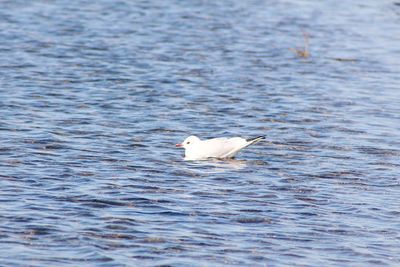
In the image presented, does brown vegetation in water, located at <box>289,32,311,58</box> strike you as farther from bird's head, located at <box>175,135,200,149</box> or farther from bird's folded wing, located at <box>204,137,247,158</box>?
bird's head, located at <box>175,135,200,149</box>

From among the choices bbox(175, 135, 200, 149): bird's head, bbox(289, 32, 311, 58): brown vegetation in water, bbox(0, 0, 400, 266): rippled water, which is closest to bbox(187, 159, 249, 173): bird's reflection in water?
bbox(0, 0, 400, 266): rippled water

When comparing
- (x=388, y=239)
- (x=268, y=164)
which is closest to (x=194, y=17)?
(x=268, y=164)

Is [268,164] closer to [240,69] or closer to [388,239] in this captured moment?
[388,239]

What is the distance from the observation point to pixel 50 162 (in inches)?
662

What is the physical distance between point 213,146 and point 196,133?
225cm

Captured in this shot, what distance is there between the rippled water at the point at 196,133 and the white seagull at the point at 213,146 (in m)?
0.19

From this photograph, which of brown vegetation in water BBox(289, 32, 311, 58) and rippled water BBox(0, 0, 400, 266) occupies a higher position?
rippled water BBox(0, 0, 400, 266)

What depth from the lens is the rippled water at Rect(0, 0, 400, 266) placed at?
12.9 meters

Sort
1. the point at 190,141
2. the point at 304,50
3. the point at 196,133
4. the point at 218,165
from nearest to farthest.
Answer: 1. the point at 218,165
2. the point at 190,141
3. the point at 196,133
4. the point at 304,50

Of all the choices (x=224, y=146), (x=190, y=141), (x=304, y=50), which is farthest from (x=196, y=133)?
(x=304, y=50)

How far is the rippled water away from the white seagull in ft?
0.64

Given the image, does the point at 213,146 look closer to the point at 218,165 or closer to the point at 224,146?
the point at 224,146

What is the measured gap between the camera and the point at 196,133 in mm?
19859

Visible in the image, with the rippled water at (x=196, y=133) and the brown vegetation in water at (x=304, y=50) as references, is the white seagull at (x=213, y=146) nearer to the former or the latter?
the rippled water at (x=196, y=133)
